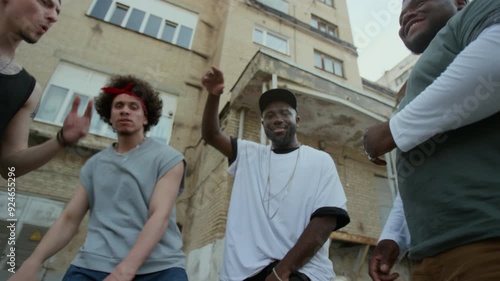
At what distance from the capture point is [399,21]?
1618mm

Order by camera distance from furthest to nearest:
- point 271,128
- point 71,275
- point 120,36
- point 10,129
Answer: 1. point 120,36
2. point 271,128
3. point 10,129
4. point 71,275

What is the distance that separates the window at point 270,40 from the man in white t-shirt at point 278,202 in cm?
836

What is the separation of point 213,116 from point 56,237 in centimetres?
129

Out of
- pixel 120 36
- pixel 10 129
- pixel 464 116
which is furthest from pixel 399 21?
pixel 120 36

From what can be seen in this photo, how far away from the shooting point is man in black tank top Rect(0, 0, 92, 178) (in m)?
1.48

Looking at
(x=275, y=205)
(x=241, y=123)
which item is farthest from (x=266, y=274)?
(x=241, y=123)

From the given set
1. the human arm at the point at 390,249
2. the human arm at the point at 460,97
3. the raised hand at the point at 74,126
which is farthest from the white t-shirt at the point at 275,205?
the raised hand at the point at 74,126

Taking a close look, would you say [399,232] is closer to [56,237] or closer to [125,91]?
[56,237]

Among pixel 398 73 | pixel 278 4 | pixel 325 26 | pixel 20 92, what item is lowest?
pixel 20 92

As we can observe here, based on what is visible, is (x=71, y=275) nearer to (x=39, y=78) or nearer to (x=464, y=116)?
(x=464, y=116)

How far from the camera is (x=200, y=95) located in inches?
351

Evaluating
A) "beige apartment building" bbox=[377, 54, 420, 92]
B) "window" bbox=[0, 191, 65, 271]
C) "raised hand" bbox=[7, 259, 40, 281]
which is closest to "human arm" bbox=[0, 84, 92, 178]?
"raised hand" bbox=[7, 259, 40, 281]

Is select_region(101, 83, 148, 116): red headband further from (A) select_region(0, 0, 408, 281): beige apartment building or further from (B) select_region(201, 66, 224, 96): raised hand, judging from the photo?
(A) select_region(0, 0, 408, 281): beige apartment building

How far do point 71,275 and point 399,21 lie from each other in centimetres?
232
